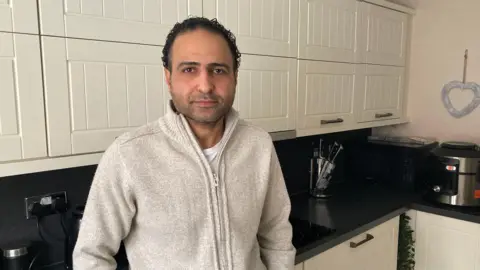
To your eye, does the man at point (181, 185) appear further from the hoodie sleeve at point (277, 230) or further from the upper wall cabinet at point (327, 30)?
the upper wall cabinet at point (327, 30)

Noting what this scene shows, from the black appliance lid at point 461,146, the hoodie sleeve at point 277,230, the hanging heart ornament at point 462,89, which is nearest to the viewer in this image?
the hoodie sleeve at point 277,230

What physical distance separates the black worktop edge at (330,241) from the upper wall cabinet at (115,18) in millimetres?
927

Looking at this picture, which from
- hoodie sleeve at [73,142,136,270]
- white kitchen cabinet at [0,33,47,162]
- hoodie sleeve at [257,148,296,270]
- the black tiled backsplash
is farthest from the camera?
the black tiled backsplash

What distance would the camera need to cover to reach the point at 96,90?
1.19m

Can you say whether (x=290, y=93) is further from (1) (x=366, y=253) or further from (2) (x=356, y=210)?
(1) (x=366, y=253)

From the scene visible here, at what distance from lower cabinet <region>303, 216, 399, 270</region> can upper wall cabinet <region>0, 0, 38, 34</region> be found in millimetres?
1217

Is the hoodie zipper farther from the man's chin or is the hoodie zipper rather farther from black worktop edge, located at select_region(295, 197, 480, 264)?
black worktop edge, located at select_region(295, 197, 480, 264)

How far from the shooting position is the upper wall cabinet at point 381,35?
221cm

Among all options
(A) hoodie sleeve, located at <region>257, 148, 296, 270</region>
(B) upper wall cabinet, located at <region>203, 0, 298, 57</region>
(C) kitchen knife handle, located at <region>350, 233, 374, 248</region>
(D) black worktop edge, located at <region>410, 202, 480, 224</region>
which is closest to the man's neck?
(A) hoodie sleeve, located at <region>257, 148, 296, 270</region>

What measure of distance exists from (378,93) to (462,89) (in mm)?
554

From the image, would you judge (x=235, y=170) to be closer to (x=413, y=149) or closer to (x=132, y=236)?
(x=132, y=236)

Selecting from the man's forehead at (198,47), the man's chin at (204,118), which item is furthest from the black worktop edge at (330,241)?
the man's forehead at (198,47)

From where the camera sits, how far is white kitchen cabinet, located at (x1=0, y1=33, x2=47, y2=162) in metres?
1.03

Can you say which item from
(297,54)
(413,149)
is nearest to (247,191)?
(297,54)
